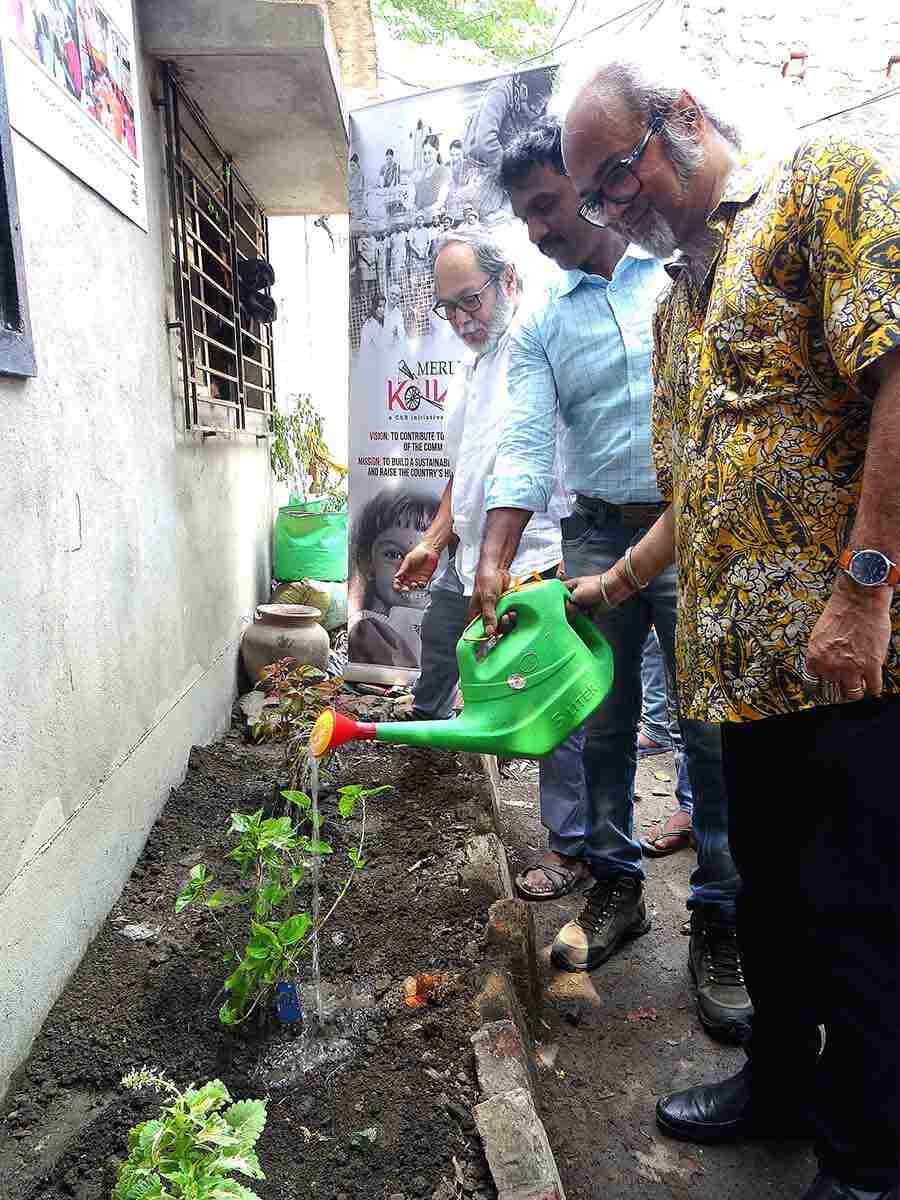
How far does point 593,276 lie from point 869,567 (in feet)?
4.43

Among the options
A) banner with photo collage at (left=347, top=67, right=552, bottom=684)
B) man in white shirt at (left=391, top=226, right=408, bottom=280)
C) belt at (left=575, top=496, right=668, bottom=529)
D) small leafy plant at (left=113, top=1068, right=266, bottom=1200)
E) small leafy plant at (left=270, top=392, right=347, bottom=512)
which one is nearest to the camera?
small leafy plant at (left=113, top=1068, right=266, bottom=1200)

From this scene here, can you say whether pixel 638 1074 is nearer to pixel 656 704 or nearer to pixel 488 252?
pixel 656 704

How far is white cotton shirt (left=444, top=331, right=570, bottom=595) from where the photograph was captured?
2.69 metres

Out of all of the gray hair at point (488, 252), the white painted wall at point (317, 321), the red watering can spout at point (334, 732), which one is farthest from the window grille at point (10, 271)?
the white painted wall at point (317, 321)

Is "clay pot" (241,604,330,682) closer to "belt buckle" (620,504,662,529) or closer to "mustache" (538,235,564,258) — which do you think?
"belt buckle" (620,504,662,529)

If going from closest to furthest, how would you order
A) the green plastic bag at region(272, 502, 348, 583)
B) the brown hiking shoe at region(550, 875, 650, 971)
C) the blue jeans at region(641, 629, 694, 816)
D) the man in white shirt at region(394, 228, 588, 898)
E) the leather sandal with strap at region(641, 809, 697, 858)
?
the brown hiking shoe at region(550, 875, 650, 971)
the man in white shirt at region(394, 228, 588, 898)
the leather sandal with strap at region(641, 809, 697, 858)
the blue jeans at region(641, 629, 694, 816)
the green plastic bag at region(272, 502, 348, 583)

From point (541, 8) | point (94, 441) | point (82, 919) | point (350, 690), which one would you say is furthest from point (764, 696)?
point (541, 8)

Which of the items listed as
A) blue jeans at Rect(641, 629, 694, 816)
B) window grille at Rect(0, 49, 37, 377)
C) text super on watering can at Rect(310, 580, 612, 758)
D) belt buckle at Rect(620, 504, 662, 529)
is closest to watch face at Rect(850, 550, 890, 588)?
text super on watering can at Rect(310, 580, 612, 758)

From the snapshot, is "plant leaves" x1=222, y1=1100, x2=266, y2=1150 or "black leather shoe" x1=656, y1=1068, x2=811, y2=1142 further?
"black leather shoe" x1=656, y1=1068, x2=811, y2=1142

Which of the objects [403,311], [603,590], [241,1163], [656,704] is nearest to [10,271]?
[603,590]

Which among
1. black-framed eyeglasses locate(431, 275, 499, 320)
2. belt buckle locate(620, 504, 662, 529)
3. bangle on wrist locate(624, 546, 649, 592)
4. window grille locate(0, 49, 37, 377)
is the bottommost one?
bangle on wrist locate(624, 546, 649, 592)

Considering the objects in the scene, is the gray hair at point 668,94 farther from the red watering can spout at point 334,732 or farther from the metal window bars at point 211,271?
the metal window bars at point 211,271

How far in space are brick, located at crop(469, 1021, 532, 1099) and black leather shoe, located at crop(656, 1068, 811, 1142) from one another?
0.40 m

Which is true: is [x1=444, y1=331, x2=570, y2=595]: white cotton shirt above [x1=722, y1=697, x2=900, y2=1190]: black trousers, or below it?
above
